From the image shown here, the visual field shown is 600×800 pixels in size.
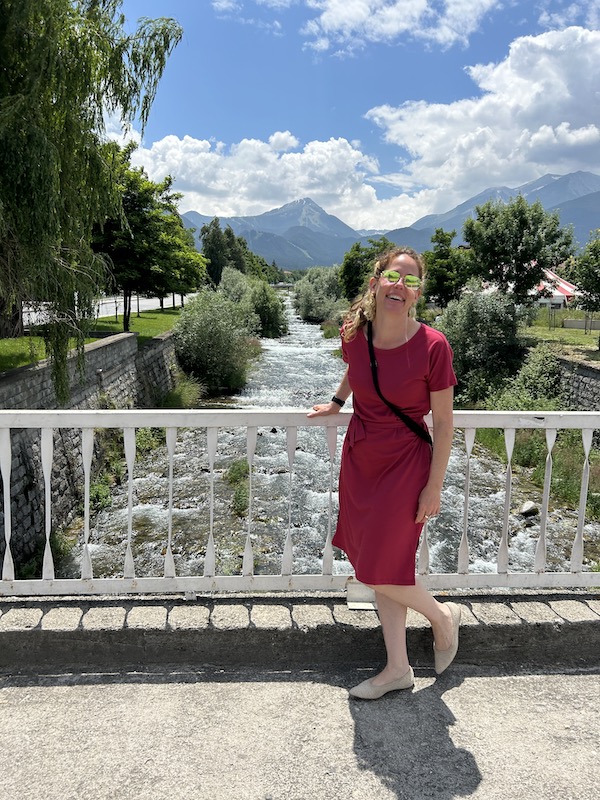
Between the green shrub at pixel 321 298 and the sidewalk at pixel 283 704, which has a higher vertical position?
the green shrub at pixel 321 298

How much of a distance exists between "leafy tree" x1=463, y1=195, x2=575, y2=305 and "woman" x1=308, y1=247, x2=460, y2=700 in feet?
68.4

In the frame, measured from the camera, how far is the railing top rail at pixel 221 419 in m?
2.86

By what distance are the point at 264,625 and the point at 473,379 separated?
17524mm

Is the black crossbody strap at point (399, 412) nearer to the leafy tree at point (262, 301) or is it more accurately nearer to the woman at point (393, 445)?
Answer: the woman at point (393, 445)

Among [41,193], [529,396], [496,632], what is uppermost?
[41,193]

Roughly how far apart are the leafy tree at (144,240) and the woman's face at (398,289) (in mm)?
17406

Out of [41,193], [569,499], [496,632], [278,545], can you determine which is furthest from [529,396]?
[496,632]

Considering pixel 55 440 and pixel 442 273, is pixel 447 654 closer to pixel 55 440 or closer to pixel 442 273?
pixel 55 440

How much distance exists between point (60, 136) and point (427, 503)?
7.86m

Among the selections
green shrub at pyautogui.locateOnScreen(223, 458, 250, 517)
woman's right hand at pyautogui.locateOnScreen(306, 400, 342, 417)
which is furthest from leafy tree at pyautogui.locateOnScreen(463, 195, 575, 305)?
woman's right hand at pyautogui.locateOnScreen(306, 400, 342, 417)

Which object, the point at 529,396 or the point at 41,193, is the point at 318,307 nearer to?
the point at 529,396

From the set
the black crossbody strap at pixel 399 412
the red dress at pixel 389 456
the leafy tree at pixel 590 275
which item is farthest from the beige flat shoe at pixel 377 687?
the leafy tree at pixel 590 275

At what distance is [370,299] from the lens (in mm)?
2521

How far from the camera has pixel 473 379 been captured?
19266 mm
